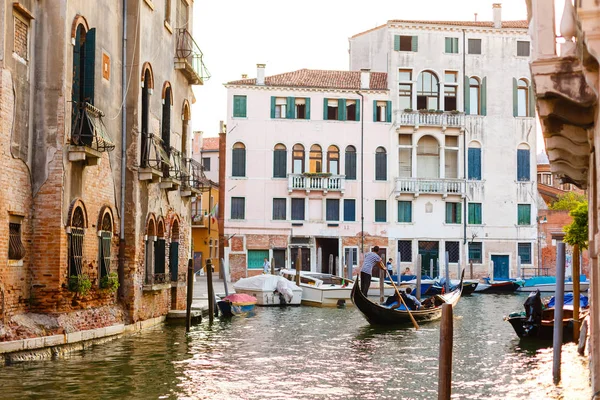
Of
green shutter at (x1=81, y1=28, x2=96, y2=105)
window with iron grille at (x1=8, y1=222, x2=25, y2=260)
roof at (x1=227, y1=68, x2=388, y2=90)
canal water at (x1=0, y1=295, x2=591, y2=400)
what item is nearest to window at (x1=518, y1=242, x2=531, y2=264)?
roof at (x1=227, y1=68, x2=388, y2=90)

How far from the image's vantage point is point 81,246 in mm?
12789

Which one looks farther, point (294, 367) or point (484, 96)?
point (484, 96)

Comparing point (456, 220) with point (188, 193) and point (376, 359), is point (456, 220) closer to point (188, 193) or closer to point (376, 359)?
point (188, 193)

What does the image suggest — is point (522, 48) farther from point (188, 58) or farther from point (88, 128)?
point (88, 128)

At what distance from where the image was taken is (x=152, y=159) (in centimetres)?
1560

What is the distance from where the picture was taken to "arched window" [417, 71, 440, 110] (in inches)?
1449

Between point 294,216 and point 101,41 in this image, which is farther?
point 294,216

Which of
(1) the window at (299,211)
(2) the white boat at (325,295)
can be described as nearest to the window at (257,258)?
(1) the window at (299,211)

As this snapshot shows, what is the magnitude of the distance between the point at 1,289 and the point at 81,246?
218 centimetres

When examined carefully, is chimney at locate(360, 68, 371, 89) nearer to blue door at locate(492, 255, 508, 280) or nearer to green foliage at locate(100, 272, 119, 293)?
blue door at locate(492, 255, 508, 280)

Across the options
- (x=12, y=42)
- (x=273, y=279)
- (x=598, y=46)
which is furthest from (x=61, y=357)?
(x=273, y=279)

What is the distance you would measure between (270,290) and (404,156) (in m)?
13.3

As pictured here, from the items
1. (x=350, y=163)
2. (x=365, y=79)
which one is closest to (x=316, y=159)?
(x=350, y=163)

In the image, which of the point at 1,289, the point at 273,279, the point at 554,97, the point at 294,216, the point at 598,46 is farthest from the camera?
the point at 294,216
